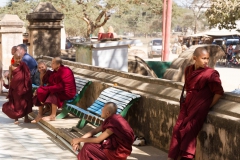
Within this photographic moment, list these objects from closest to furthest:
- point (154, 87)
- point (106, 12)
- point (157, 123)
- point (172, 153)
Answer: point (172, 153) → point (157, 123) → point (154, 87) → point (106, 12)

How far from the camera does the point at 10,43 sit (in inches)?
652

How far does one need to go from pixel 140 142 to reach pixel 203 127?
4.95 feet

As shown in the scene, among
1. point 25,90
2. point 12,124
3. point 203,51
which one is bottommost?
point 12,124

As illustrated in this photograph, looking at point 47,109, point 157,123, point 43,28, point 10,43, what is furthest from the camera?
point 10,43

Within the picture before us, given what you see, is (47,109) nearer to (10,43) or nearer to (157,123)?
(157,123)

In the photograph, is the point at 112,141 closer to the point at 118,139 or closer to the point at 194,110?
the point at 118,139

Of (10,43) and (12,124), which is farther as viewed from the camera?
(10,43)

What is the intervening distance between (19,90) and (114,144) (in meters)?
4.27

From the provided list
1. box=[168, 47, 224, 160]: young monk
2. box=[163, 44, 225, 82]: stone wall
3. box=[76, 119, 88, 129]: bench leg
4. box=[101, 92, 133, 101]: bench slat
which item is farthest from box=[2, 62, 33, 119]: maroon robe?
box=[168, 47, 224, 160]: young monk

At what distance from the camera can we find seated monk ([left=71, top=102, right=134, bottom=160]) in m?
5.96

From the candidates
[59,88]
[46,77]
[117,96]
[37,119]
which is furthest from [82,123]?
[46,77]

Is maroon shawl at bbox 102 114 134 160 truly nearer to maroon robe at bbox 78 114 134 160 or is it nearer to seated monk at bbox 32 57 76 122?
maroon robe at bbox 78 114 134 160

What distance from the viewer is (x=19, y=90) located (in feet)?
32.3

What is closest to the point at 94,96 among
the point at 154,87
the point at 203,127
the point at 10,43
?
the point at 154,87
